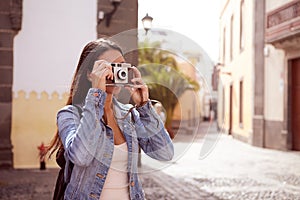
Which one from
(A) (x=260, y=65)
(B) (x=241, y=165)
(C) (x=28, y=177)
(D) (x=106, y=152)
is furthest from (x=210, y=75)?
(A) (x=260, y=65)

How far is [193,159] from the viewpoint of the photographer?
28.3 feet

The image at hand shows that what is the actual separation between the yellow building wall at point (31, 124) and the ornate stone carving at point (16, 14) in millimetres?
901

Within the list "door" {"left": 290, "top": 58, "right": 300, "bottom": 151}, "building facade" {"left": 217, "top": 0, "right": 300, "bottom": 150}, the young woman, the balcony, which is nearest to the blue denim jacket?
the young woman

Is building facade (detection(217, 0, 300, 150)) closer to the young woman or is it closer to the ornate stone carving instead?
the ornate stone carving

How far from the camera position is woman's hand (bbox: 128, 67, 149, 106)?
1.34m

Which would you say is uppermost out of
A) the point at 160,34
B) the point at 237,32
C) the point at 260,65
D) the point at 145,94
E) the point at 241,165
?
the point at 237,32

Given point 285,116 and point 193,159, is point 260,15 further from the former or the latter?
point 193,159

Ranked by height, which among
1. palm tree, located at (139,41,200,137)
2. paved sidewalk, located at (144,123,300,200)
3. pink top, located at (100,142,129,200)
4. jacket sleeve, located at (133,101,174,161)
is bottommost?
paved sidewalk, located at (144,123,300,200)

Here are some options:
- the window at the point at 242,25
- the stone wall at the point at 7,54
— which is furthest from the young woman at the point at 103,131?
the window at the point at 242,25

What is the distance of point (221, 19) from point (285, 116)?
19.8ft

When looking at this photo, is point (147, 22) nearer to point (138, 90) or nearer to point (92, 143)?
point (138, 90)

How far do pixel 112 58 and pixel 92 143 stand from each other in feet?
0.77

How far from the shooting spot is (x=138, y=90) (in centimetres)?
136

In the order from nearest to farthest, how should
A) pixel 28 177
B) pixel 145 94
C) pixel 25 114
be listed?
pixel 145 94 → pixel 28 177 → pixel 25 114
